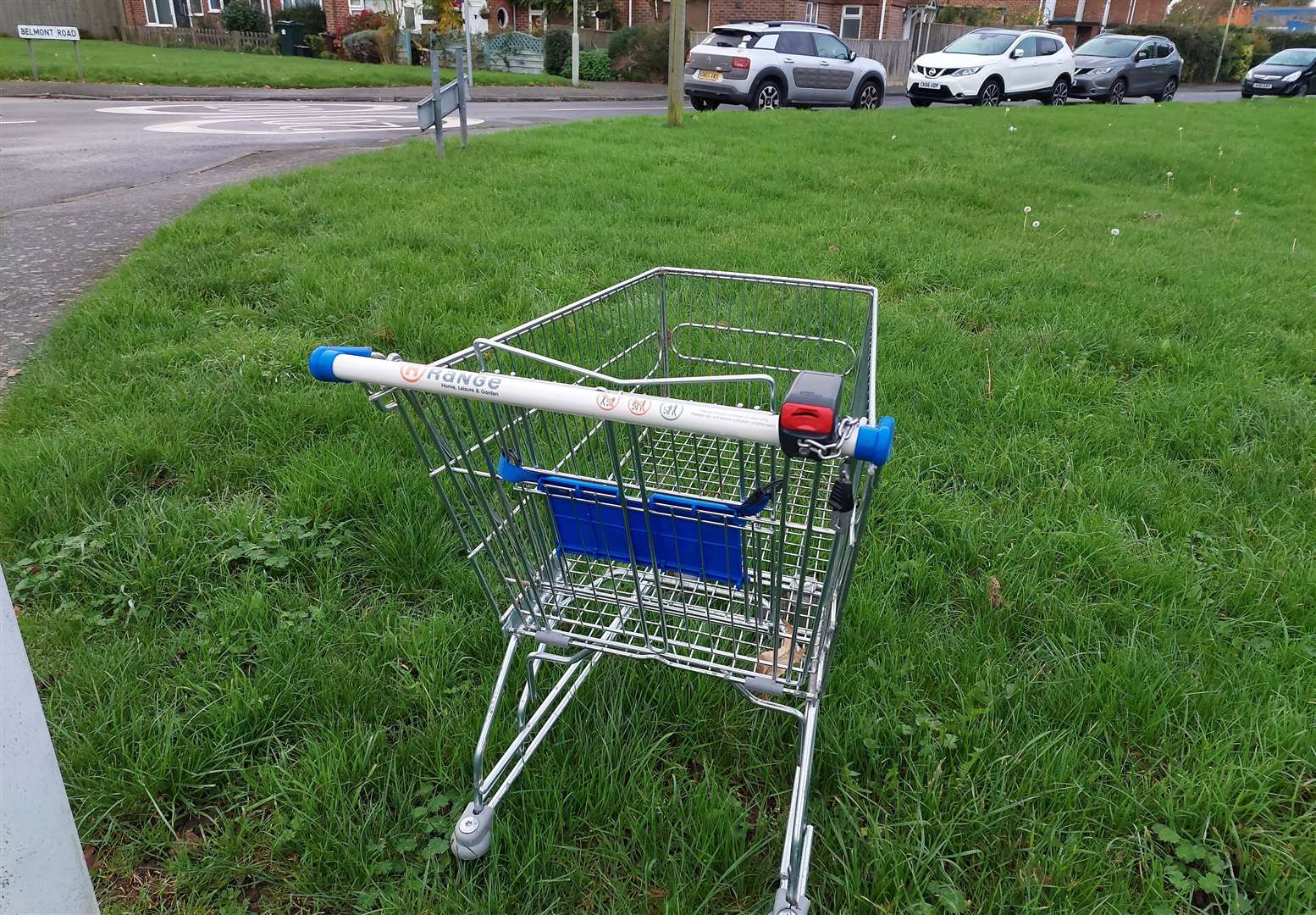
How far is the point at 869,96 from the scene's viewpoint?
16156 mm

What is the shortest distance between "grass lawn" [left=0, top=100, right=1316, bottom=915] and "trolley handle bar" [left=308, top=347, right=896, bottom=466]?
3.49 ft

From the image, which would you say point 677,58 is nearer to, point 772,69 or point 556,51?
point 772,69

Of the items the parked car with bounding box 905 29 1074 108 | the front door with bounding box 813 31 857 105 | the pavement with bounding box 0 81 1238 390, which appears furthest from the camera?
the parked car with bounding box 905 29 1074 108

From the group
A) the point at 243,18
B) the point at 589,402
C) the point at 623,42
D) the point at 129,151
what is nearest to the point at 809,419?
the point at 589,402

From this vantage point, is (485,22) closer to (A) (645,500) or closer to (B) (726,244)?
(B) (726,244)

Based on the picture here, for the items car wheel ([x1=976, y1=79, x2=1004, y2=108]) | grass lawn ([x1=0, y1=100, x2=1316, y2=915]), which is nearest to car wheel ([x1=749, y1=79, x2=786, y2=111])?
car wheel ([x1=976, y1=79, x2=1004, y2=108])

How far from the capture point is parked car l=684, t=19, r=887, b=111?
13984 millimetres

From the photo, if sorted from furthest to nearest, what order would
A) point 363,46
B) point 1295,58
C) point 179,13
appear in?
1. point 179,13
2. point 363,46
3. point 1295,58

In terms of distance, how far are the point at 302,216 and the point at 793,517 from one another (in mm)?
5464

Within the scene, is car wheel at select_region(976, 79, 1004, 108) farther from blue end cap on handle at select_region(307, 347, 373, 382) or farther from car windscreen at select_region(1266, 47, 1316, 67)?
blue end cap on handle at select_region(307, 347, 373, 382)

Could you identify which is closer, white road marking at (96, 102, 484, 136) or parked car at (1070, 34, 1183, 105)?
white road marking at (96, 102, 484, 136)

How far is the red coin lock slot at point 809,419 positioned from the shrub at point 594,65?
28.2 m

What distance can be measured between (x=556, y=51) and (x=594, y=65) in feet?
6.49

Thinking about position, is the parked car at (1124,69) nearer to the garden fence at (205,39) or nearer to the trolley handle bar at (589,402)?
the trolley handle bar at (589,402)
